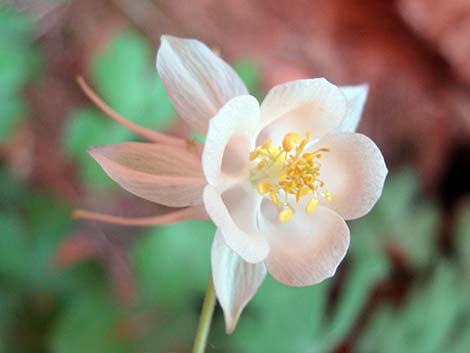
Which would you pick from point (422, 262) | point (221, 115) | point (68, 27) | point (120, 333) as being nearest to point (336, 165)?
point (221, 115)

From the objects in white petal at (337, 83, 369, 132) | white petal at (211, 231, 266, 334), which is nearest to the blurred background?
white petal at (211, 231, 266, 334)

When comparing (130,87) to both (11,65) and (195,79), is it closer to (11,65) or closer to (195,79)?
(11,65)

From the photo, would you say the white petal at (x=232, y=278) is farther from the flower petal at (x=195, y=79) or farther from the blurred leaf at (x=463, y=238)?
the blurred leaf at (x=463, y=238)

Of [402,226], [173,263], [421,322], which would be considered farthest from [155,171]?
[402,226]

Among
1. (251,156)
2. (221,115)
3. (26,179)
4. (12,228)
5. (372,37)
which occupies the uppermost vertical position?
(221,115)

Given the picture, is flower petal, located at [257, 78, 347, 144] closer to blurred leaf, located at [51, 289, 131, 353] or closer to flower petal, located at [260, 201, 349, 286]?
flower petal, located at [260, 201, 349, 286]

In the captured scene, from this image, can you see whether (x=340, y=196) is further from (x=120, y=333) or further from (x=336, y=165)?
(x=120, y=333)

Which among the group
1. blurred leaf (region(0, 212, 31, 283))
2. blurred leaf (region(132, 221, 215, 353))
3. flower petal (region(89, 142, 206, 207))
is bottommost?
blurred leaf (region(0, 212, 31, 283))
